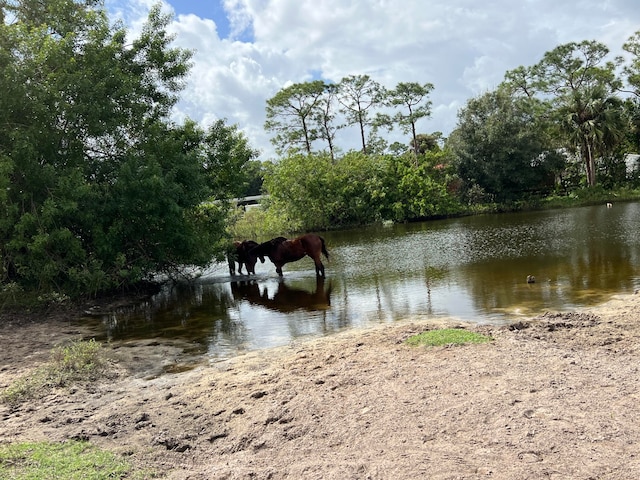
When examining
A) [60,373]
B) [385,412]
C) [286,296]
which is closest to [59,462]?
[385,412]

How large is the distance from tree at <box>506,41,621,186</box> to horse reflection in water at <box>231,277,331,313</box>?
3659 centimetres

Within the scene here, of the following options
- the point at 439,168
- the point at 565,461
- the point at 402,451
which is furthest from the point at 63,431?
the point at 439,168

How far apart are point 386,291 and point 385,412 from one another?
817 cm

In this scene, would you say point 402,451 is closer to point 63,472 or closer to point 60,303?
point 63,472

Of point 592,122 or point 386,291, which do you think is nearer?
point 386,291

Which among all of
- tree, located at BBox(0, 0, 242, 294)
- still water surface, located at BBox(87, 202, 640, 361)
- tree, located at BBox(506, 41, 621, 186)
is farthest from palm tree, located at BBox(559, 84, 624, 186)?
tree, located at BBox(0, 0, 242, 294)

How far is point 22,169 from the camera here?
12.1 metres

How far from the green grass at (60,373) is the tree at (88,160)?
5123mm

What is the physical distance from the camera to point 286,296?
44.4 feet

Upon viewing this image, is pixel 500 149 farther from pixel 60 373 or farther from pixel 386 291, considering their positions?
pixel 60 373

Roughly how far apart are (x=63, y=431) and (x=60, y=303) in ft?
27.8

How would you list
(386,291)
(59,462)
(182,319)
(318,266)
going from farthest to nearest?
(318,266)
(386,291)
(182,319)
(59,462)

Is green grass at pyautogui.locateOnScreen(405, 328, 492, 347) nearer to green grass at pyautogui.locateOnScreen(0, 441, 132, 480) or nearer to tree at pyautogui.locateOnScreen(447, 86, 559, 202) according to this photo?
green grass at pyautogui.locateOnScreen(0, 441, 132, 480)

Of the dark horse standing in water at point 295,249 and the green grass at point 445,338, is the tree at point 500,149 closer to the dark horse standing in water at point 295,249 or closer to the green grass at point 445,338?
the dark horse standing in water at point 295,249
